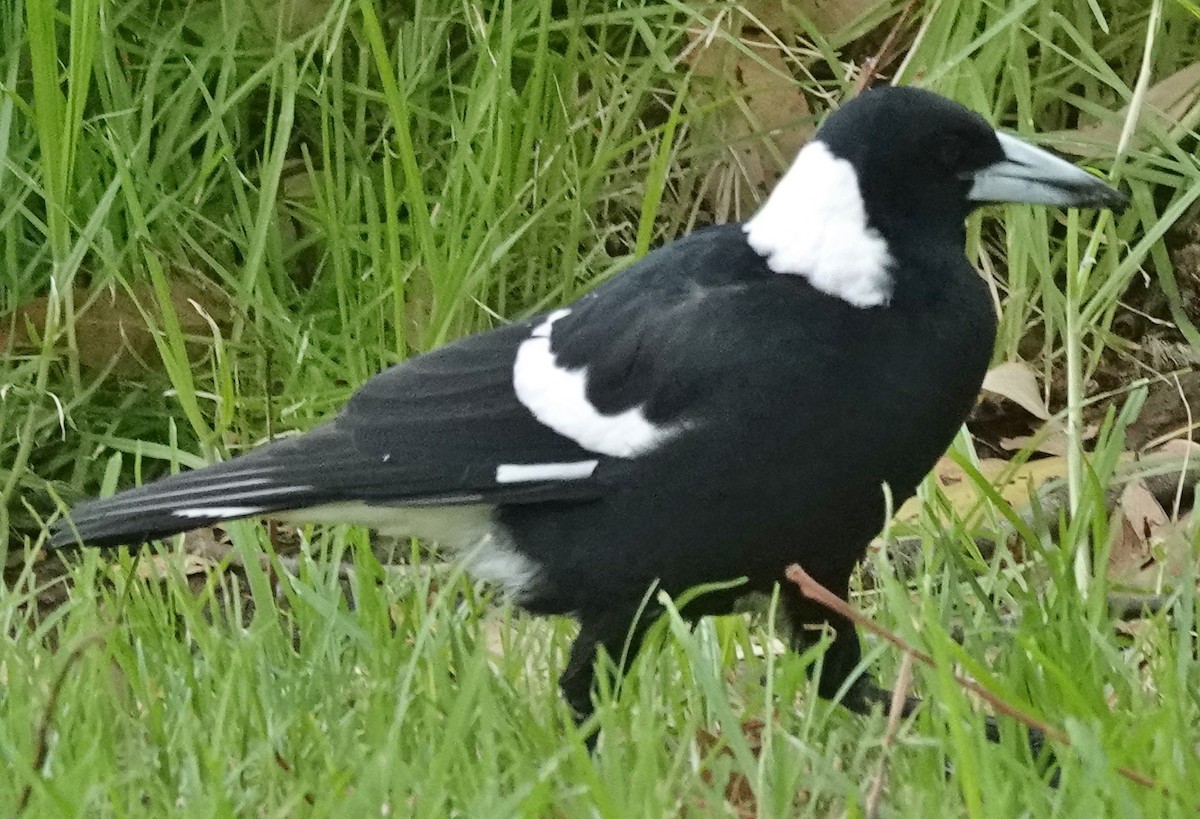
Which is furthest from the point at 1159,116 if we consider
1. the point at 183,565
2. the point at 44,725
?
the point at 44,725

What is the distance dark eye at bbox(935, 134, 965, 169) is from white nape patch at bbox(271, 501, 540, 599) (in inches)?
17.3

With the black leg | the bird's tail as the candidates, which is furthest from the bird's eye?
the bird's tail

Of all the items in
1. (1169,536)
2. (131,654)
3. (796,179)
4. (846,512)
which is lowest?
(1169,536)

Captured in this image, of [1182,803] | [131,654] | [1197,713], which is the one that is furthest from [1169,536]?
[131,654]

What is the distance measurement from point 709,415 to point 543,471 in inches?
6.0

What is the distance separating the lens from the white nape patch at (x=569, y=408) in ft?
4.23

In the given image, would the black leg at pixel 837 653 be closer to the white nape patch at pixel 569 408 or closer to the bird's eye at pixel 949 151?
the white nape patch at pixel 569 408

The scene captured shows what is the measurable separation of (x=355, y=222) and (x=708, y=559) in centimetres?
102

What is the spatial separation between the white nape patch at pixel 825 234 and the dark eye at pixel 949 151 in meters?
0.07

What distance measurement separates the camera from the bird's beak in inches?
52.8

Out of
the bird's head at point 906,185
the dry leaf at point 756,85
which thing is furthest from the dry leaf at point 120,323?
the bird's head at point 906,185

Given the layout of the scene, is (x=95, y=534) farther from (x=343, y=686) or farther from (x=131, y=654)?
(x=343, y=686)

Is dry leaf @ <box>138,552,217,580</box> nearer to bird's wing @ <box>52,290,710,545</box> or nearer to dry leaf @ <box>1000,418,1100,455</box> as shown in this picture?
bird's wing @ <box>52,290,710,545</box>

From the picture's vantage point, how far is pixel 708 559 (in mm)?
1258
